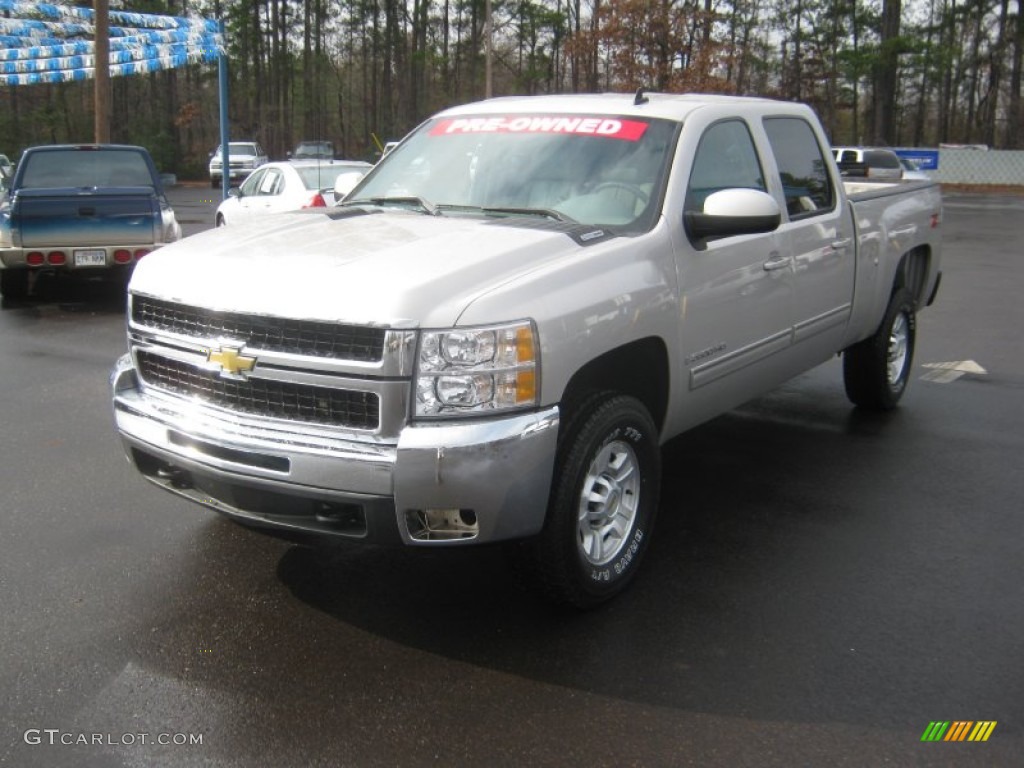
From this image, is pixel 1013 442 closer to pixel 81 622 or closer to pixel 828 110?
pixel 81 622

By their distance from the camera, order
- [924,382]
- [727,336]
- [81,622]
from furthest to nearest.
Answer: [924,382] < [727,336] < [81,622]

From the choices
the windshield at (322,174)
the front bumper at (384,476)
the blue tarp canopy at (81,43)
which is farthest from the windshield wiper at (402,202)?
the blue tarp canopy at (81,43)

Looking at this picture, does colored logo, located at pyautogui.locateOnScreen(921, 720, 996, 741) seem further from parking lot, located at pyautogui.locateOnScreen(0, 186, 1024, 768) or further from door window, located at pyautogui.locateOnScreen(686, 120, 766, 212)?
door window, located at pyautogui.locateOnScreen(686, 120, 766, 212)

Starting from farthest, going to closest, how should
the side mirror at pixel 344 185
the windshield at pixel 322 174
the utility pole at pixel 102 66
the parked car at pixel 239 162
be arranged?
the parked car at pixel 239 162, the utility pole at pixel 102 66, the windshield at pixel 322 174, the side mirror at pixel 344 185

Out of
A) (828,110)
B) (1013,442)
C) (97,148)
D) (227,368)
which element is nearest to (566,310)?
(227,368)

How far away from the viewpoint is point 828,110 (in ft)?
178

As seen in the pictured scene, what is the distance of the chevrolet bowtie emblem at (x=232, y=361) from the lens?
347cm

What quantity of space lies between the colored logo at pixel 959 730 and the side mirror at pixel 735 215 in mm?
1993

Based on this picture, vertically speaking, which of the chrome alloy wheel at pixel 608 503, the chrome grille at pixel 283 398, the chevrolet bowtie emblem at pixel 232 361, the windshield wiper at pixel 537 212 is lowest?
the chrome alloy wheel at pixel 608 503

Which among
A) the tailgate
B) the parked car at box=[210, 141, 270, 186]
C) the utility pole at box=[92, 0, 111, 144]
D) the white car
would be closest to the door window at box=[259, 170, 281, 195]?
the white car

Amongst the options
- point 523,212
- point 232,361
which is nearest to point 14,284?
point 523,212

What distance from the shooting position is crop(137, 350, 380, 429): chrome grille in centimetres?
336

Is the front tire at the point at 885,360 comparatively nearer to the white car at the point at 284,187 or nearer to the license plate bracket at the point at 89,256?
the license plate bracket at the point at 89,256

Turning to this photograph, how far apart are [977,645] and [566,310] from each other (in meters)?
1.90
